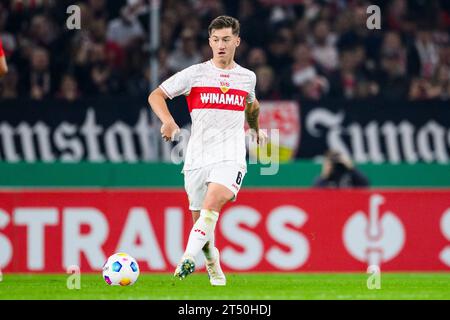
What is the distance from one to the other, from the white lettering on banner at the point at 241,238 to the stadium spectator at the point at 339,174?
8.16 ft

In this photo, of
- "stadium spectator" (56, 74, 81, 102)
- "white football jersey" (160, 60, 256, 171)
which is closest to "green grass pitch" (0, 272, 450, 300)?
"white football jersey" (160, 60, 256, 171)

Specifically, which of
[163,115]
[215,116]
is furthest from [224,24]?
[163,115]

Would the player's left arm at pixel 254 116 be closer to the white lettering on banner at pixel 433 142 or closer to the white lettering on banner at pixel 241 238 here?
the white lettering on banner at pixel 241 238

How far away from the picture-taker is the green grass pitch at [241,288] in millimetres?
9312

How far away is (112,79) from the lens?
17.8 meters

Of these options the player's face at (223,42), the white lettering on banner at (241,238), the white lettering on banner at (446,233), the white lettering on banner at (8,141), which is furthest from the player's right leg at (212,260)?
the white lettering on banner at (8,141)

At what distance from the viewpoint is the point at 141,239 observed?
14.1 meters

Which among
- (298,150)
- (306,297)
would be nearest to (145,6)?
(298,150)

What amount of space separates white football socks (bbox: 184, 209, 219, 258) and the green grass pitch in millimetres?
361

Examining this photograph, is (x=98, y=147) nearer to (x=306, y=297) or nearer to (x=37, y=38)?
(x=37, y=38)

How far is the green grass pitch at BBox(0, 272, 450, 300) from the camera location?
9312 mm

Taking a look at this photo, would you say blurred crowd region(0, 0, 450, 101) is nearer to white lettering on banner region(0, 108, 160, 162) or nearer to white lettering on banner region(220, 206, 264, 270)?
white lettering on banner region(0, 108, 160, 162)

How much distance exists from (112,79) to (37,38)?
1262 mm
